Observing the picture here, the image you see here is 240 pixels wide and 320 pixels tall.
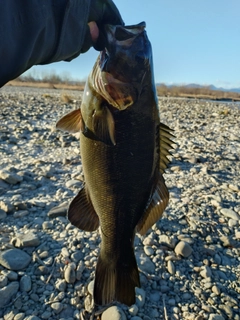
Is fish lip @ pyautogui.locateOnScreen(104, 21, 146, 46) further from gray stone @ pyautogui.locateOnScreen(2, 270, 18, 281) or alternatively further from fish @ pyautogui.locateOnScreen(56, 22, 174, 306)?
gray stone @ pyautogui.locateOnScreen(2, 270, 18, 281)

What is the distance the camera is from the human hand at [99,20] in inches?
87.0

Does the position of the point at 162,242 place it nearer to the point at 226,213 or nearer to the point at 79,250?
the point at 79,250

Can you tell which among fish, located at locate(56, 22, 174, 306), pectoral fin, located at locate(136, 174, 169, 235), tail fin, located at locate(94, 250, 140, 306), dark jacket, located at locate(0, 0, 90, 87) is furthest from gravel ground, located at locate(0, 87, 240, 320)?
dark jacket, located at locate(0, 0, 90, 87)

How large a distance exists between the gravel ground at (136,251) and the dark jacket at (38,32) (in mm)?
1777

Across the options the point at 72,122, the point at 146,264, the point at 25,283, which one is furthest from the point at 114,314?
the point at 72,122

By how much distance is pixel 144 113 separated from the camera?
2.16m

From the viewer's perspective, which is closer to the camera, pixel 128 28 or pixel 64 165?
pixel 128 28

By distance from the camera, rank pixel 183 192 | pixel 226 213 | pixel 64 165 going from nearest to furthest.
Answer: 1. pixel 226 213
2. pixel 183 192
3. pixel 64 165

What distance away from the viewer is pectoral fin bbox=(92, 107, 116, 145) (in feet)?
6.87

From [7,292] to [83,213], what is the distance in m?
0.93

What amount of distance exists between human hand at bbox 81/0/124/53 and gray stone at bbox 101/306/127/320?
196cm

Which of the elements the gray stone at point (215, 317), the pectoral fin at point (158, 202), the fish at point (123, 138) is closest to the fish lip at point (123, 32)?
the fish at point (123, 138)

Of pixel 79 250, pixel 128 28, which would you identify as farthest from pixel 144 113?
pixel 79 250

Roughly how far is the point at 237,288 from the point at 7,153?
4574mm
